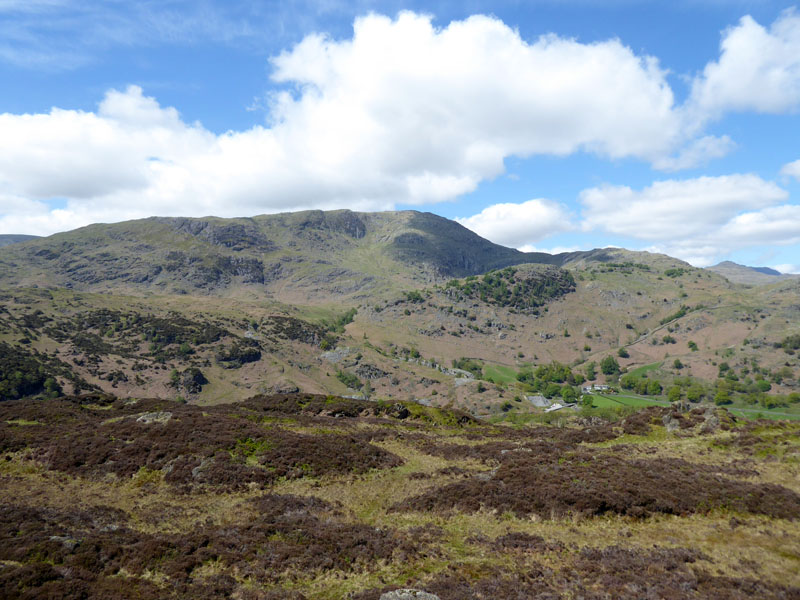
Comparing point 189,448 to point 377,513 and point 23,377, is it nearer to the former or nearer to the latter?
point 377,513

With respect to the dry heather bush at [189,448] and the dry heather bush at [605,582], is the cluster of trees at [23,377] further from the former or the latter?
the dry heather bush at [605,582]

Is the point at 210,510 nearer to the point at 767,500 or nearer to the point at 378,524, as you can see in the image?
the point at 378,524

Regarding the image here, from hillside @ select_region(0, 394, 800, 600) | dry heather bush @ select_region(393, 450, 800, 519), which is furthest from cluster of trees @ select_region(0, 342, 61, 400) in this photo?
dry heather bush @ select_region(393, 450, 800, 519)

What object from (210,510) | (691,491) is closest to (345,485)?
(210,510)

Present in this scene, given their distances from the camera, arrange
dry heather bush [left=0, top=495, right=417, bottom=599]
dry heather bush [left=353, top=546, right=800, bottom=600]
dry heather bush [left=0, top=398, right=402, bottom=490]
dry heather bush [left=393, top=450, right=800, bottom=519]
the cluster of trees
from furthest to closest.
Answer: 1. the cluster of trees
2. dry heather bush [left=0, top=398, right=402, bottom=490]
3. dry heather bush [left=393, top=450, right=800, bottom=519]
4. dry heather bush [left=353, top=546, right=800, bottom=600]
5. dry heather bush [left=0, top=495, right=417, bottom=599]

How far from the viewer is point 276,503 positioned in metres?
29.0

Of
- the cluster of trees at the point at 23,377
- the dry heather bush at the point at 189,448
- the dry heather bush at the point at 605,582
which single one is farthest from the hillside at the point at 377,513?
the cluster of trees at the point at 23,377

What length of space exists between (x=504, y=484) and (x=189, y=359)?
171047 mm

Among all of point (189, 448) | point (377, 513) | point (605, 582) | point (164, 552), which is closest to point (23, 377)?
point (189, 448)

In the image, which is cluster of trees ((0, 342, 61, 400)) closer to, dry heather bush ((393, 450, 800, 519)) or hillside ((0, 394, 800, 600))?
hillside ((0, 394, 800, 600))

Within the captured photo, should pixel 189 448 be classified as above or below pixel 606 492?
below

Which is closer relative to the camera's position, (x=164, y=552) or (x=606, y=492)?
(x=164, y=552)

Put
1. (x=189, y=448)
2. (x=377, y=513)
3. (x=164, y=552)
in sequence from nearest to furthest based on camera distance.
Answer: (x=164, y=552) < (x=377, y=513) < (x=189, y=448)

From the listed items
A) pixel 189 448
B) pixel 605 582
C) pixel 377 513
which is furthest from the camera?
pixel 189 448
